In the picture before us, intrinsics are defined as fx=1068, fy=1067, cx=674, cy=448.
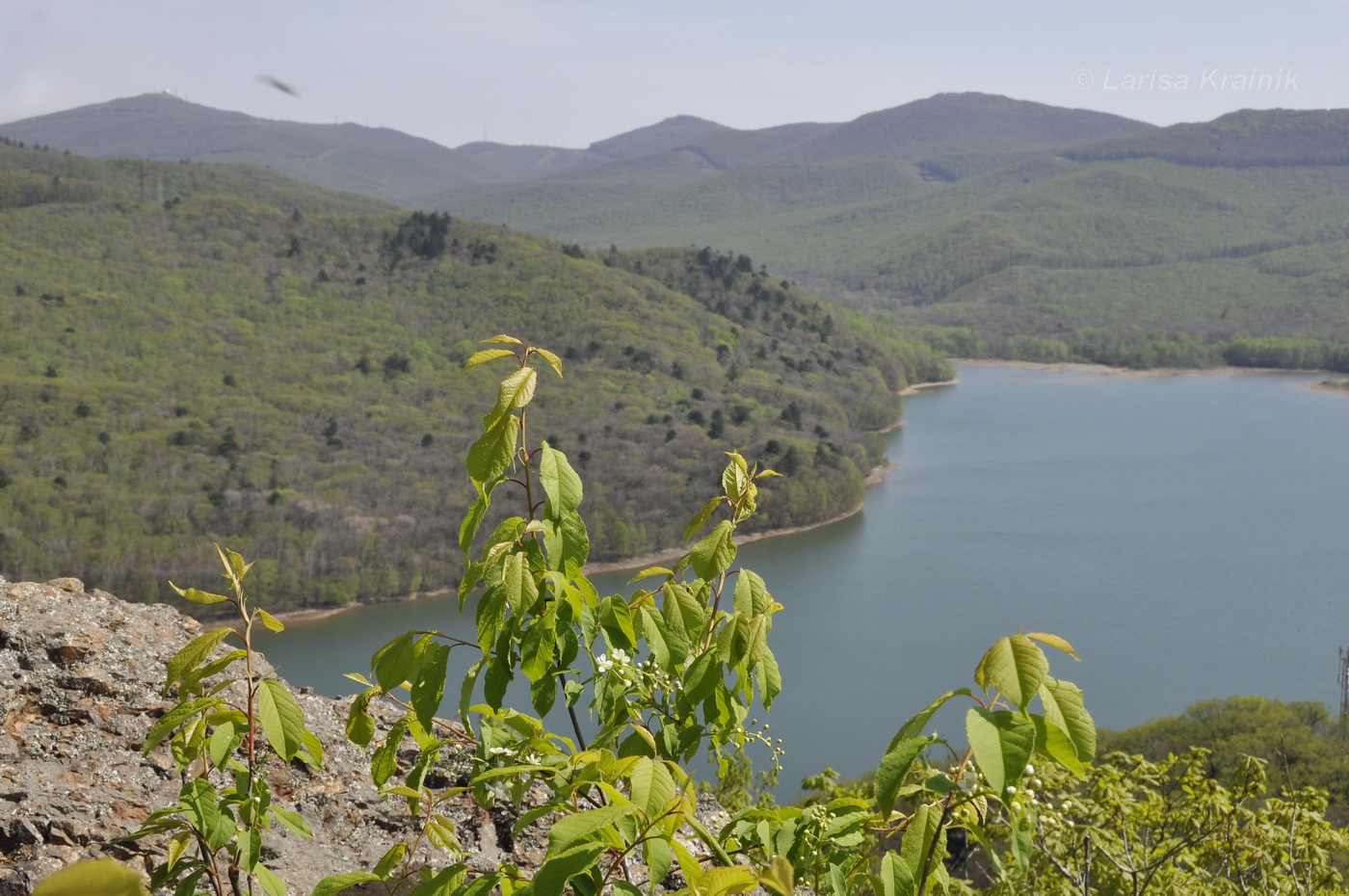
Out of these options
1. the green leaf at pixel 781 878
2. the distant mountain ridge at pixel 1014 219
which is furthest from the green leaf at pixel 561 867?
the distant mountain ridge at pixel 1014 219

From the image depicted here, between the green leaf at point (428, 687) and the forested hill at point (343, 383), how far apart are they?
2335 cm

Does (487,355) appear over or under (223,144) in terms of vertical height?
under

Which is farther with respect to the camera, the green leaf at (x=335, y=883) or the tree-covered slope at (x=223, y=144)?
the tree-covered slope at (x=223, y=144)

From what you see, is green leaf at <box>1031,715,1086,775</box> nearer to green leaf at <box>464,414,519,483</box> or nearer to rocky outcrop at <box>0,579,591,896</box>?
green leaf at <box>464,414,519,483</box>

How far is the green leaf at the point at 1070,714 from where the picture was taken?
1.12 m

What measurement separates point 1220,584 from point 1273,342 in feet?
143

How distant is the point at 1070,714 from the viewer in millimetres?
1138

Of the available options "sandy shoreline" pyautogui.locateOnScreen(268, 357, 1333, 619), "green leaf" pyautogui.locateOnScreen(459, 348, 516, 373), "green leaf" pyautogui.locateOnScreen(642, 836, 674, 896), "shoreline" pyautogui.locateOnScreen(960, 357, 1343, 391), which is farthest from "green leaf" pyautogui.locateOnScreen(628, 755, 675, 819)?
"shoreline" pyautogui.locateOnScreen(960, 357, 1343, 391)

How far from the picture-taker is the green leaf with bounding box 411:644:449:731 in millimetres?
1510

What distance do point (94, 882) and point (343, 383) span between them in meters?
36.9

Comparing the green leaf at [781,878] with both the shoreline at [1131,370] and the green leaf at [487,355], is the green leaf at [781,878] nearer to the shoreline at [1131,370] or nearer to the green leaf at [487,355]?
the green leaf at [487,355]

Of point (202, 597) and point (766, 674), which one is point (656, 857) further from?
point (202, 597)

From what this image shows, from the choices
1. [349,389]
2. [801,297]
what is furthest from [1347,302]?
[349,389]

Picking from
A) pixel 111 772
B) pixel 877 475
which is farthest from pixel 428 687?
pixel 877 475
